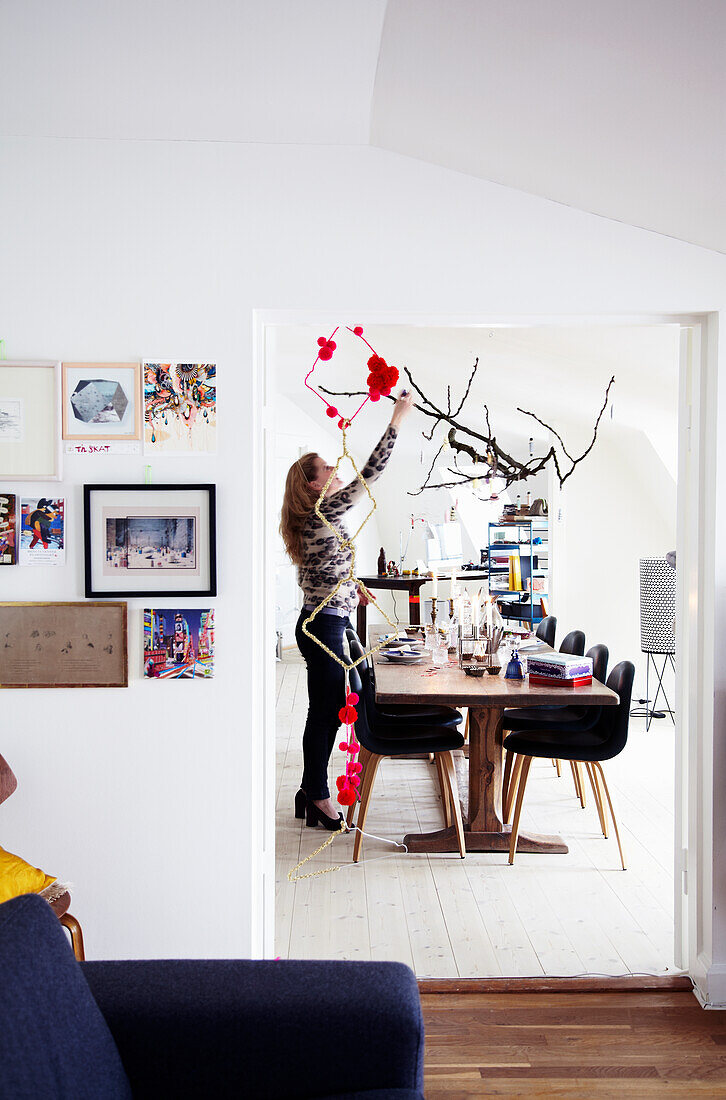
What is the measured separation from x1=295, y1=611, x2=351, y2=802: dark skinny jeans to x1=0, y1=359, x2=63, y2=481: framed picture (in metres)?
1.52

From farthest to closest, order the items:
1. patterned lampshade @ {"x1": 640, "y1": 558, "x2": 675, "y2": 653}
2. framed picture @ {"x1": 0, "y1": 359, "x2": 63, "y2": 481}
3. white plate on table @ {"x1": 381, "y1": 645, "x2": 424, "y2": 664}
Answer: patterned lampshade @ {"x1": 640, "y1": 558, "x2": 675, "y2": 653}, white plate on table @ {"x1": 381, "y1": 645, "x2": 424, "y2": 664}, framed picture @ {"x1": 0, "y1": 359, "x2": 63, "y2": 481}

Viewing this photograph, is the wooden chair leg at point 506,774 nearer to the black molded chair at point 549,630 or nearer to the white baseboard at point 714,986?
the black molded chair at point 549,630

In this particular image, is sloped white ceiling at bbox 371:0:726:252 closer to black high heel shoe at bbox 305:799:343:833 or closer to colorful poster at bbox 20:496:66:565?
colorful poster at bbox 20:496:66:565

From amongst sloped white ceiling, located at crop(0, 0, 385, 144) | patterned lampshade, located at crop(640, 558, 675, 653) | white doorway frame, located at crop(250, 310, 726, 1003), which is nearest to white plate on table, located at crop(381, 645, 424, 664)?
white doorway frame, located at crop(250, 310, 726, 1003)

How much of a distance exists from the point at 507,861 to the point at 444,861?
0.28 meters

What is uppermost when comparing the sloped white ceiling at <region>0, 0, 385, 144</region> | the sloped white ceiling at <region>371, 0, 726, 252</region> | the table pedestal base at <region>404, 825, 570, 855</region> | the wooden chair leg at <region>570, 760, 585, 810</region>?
the sloped white ceiling at <region>0, 0, 385, 144</region>

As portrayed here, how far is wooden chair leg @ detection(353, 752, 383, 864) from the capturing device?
12.1ft

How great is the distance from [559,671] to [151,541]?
196 centimetres

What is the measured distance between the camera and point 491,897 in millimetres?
3352

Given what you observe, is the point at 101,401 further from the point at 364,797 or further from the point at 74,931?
the point at 364,797

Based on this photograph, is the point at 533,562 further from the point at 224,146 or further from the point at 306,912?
the point at 224,146

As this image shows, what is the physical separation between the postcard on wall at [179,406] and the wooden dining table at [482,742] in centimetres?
148

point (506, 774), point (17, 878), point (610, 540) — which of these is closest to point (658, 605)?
point (610, 540)

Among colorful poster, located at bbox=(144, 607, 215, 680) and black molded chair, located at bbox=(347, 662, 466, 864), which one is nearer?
colorful poster, located at bbox=(144, 607, 215, 680)
